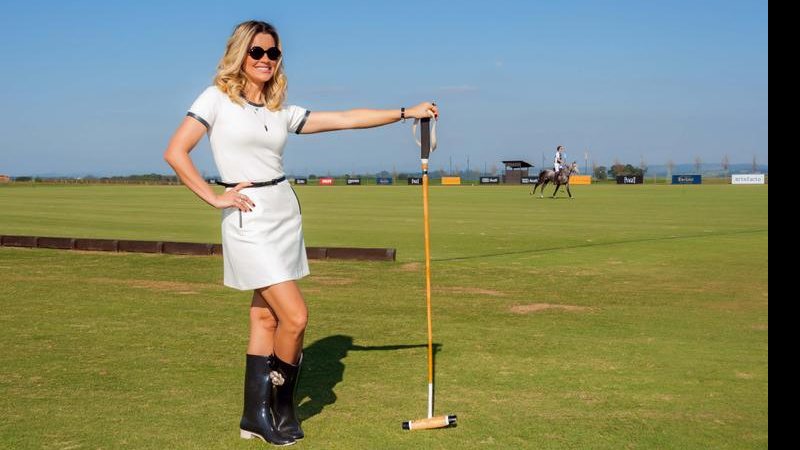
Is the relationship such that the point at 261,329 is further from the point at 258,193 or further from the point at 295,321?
the point at 258,193

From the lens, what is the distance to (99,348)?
7816 millimetres

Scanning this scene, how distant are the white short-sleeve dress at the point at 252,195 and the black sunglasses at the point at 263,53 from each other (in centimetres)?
27

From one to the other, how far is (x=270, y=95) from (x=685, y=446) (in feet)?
9.85

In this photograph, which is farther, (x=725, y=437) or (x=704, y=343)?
(x=704, y=343)

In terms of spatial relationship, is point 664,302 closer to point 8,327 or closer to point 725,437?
point 725,437

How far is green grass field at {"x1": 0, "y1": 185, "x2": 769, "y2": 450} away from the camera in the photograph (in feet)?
17.8

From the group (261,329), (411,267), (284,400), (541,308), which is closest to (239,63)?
(261,329)

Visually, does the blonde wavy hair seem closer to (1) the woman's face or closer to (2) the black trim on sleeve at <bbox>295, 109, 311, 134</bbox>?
(1) the woman's face

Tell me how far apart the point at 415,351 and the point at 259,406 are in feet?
8.01

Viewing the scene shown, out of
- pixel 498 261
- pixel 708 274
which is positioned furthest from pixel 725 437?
pixel 498 261

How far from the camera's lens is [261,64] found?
17.3 feet

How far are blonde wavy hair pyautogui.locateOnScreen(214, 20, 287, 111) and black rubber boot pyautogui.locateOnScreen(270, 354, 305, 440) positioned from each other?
4.92 feet

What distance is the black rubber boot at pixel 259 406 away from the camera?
527cm

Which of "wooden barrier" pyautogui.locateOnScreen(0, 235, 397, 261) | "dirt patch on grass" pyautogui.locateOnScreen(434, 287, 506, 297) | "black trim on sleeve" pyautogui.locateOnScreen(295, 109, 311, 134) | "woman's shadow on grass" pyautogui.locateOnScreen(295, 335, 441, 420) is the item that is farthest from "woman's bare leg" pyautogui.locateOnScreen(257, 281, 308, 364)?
"wooden barrier" pyautogui.locateOnScreen(0, 235, 397, 261)
